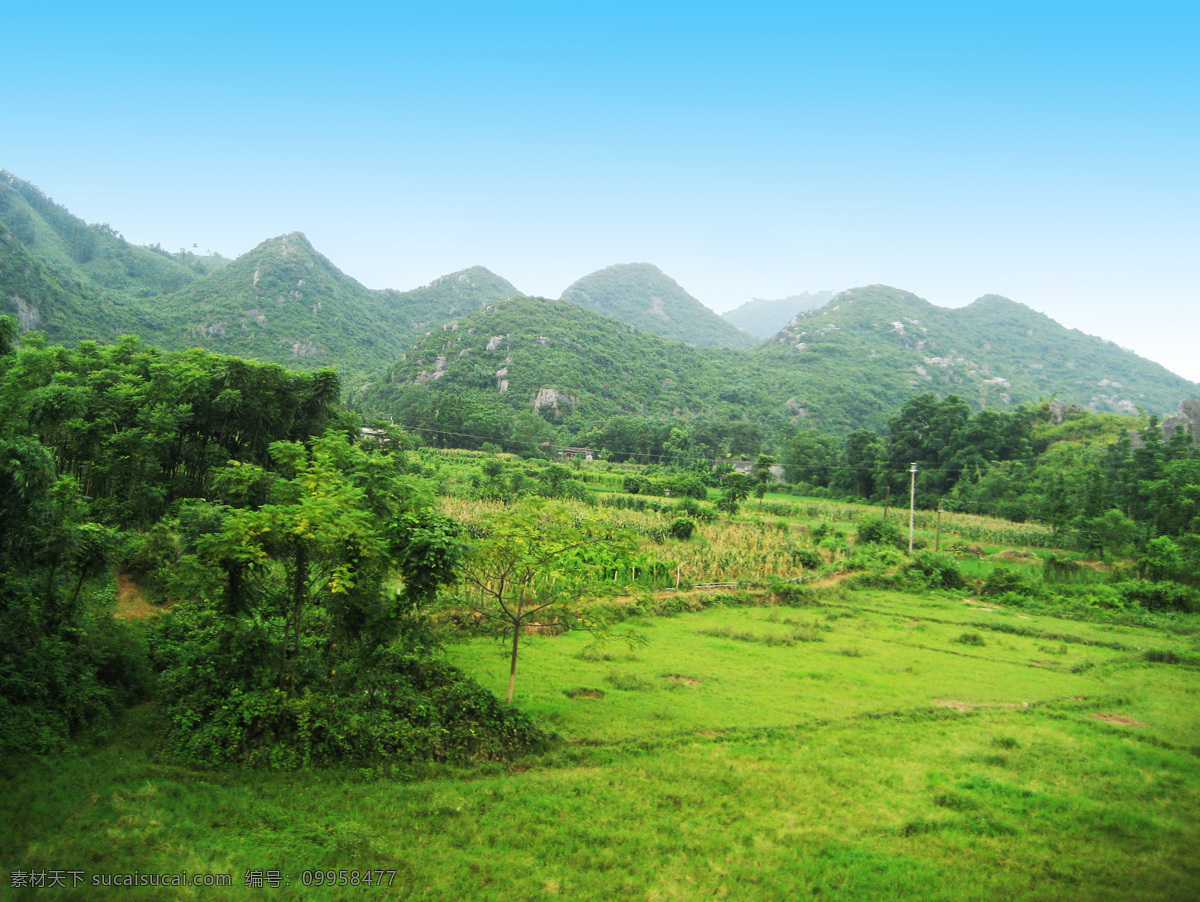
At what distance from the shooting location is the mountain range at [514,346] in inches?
3219

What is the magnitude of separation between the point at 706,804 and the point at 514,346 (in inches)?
3754

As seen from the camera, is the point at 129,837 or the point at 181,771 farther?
the point at 181,771

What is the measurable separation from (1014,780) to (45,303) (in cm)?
→ 7242

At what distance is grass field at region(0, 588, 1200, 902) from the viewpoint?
6992 millimetres

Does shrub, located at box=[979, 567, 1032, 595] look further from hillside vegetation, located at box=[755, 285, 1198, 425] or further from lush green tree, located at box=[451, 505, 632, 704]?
hillside vegetation, located at box=[755, 285, 1198, 425]

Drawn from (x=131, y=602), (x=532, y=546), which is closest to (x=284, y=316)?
(x=131, y=602)

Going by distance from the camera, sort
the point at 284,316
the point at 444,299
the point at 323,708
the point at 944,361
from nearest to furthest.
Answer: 1. the point at 323,708
2. the point at 284,316
3. the point at 944,361
4. the point at 444,299

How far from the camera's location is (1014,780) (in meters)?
10.5

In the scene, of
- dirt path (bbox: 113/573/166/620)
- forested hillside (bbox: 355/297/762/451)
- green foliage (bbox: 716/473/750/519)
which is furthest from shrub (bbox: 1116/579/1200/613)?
forested hillside (bbox: 355/297/762/451)

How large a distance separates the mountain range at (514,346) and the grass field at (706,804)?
59.9 meters

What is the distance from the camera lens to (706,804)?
9.11m

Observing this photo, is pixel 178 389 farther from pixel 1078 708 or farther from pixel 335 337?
pixel 335 337

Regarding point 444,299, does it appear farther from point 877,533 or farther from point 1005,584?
point 1005,584

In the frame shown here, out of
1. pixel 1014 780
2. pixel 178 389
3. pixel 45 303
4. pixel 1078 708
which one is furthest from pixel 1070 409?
pixel 45 303
